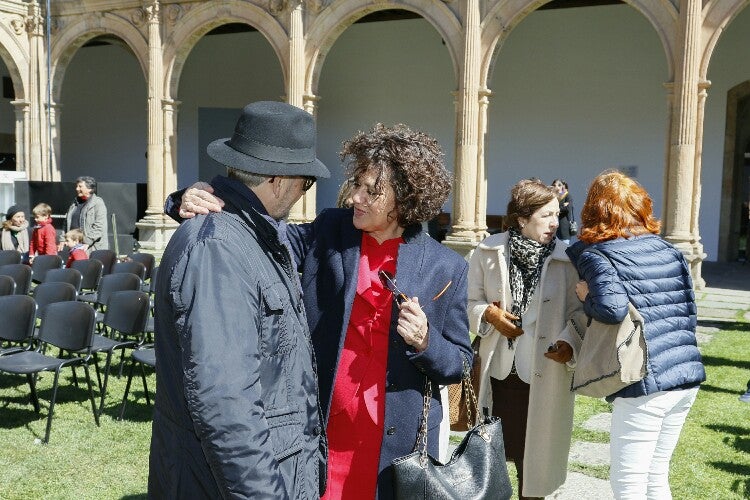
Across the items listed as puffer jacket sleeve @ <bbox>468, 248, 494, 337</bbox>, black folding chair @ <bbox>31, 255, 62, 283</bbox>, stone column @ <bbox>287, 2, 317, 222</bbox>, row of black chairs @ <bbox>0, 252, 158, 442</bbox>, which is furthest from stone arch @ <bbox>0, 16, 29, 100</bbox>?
puffer jacket sleeve @ <bbox>468, 248, 494, 337</bbox>

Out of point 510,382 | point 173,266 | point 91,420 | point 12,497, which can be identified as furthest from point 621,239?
point 91,420

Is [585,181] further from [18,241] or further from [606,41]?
[18,241]

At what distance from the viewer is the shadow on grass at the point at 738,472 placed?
4.00 m

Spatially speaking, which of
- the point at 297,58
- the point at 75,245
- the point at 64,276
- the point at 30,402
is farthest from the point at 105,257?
the point at 297,58

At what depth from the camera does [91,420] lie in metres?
5.06

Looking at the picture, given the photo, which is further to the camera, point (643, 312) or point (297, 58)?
point (297, 58)

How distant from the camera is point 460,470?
86.4 inches

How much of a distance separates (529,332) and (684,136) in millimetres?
8802

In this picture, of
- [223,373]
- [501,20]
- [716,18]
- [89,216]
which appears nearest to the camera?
[223,373]

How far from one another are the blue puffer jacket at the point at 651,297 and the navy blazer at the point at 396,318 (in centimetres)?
69

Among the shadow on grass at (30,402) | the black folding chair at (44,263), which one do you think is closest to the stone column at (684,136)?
the black folding chair at (44,263)

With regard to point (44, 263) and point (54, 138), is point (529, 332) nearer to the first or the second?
point (44, 263)

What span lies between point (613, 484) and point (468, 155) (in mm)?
10140

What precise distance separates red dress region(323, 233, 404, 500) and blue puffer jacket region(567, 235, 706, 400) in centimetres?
94
